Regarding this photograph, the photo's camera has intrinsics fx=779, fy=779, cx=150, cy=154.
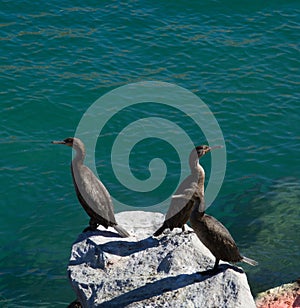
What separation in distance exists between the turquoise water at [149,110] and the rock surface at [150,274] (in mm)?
3975

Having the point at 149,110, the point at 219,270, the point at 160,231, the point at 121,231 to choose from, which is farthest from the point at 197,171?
the point at 149,110

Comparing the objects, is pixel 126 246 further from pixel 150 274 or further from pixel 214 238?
pixel 214 238

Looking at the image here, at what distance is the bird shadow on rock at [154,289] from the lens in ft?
36.8

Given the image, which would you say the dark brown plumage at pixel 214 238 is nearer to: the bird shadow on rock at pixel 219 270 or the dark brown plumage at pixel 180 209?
the bird shadow on rock at pixel 219 270

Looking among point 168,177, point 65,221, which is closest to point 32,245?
point 65,221

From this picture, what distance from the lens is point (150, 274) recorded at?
11656 millimetres

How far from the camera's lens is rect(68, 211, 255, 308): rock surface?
11000 mm

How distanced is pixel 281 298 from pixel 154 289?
3.66 m

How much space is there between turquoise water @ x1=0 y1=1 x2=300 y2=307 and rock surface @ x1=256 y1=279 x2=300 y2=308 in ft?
5.83

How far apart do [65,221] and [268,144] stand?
19.8 feet

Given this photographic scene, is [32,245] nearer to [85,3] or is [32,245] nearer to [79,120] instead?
[79,120]

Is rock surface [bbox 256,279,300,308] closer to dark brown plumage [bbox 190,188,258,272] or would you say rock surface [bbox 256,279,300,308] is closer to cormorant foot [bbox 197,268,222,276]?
dark brown plumage [bbox 190,188,258,272]

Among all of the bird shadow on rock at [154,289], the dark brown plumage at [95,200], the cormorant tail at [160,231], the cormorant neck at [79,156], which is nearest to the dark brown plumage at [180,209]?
the cormorant tail at [160,231]

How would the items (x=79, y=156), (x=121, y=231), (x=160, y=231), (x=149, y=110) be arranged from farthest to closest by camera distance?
(x=149, y=110) < (x=79, y=156) < (x=121, y=231) < (x=160, y=231)
